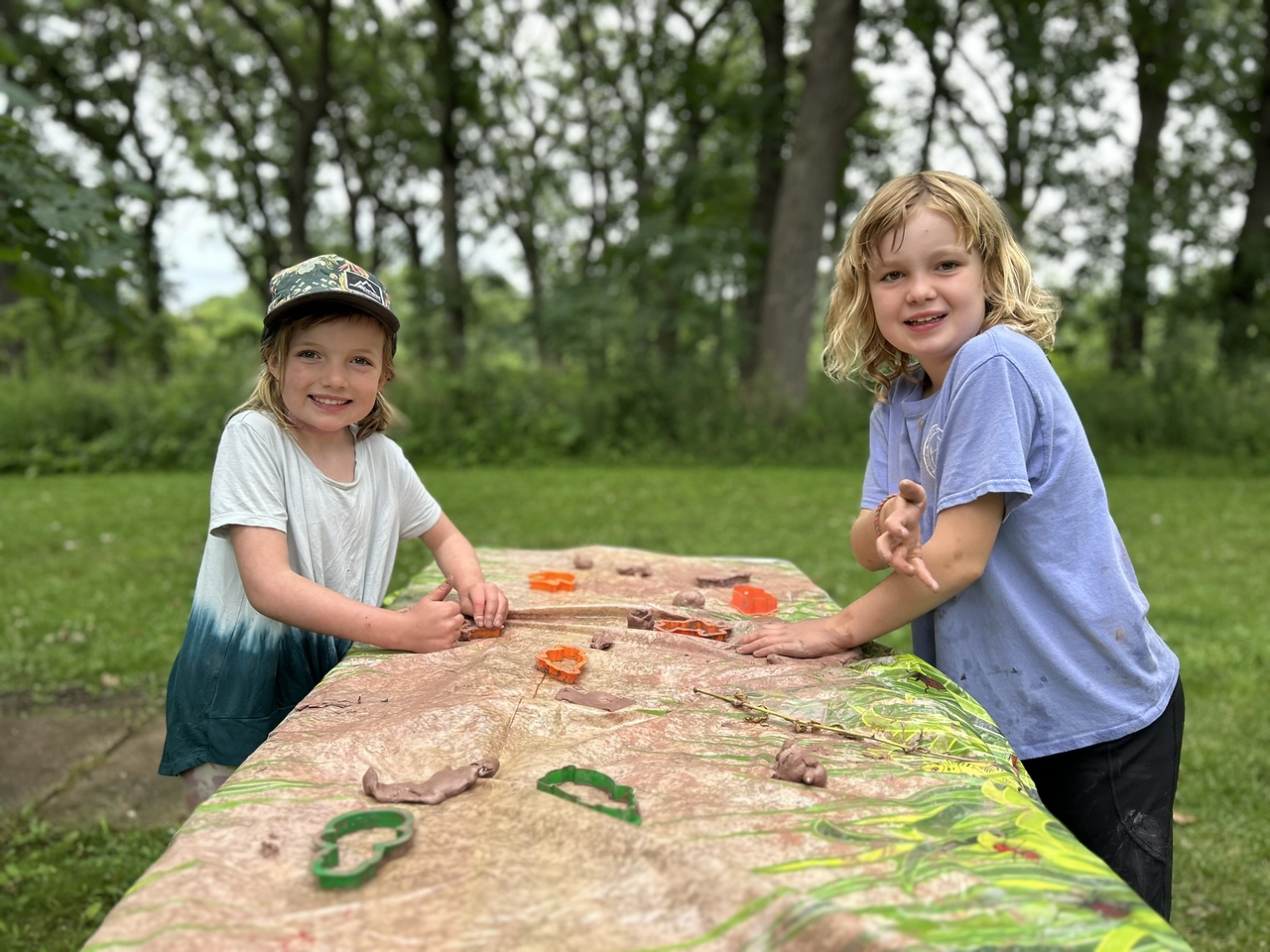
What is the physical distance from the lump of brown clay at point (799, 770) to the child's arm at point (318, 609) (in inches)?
40.1

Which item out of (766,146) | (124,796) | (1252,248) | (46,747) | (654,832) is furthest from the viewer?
(766,146)

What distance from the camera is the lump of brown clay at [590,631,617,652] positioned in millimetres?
2348

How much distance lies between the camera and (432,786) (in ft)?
4.96

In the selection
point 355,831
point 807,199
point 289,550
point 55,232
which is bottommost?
point 355,831

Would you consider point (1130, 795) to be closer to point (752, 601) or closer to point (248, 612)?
point (752, 601)

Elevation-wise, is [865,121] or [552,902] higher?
[865,121]

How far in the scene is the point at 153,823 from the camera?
12.0ft

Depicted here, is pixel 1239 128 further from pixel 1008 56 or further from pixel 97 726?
pixel 97 726

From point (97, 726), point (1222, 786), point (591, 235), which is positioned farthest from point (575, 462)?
point (591, 235)

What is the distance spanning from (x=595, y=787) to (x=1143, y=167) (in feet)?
61.0

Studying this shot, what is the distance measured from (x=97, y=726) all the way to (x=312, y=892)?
388 cm

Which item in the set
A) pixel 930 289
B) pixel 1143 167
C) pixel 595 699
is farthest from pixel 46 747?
pixel 1143 167

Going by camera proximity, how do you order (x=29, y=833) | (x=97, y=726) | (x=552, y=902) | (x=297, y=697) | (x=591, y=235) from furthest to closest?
(x=591, y=235), (x=97, y=726), (x=29, y=833), (x=297, y=697), (x=552, y=902)

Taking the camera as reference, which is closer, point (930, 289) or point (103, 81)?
point (930, 289)
